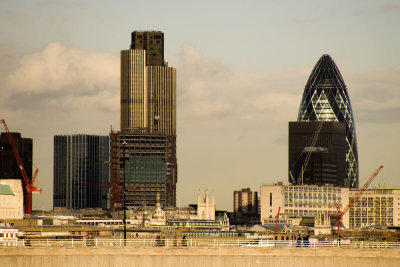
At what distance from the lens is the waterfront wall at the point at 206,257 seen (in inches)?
5167

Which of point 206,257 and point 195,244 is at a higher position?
point 195,244

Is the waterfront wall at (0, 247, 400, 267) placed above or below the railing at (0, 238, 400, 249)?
below

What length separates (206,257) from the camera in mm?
133000

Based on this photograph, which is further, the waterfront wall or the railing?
the railing

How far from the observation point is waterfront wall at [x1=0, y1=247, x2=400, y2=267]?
Answer: 5167 inches

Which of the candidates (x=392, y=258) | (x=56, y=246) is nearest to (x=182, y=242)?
(x=56, y=246)

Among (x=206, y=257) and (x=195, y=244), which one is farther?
(x=195, y=244)

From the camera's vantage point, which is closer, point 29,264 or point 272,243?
point 29,264

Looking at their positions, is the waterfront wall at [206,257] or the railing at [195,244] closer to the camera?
the waterfront wall at [206,257]

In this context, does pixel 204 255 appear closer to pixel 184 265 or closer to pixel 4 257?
pixel 184 265

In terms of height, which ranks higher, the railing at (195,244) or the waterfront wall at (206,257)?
the railing at (195,244)

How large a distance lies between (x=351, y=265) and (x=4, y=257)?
36410mm

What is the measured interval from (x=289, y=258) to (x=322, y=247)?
4.67 m

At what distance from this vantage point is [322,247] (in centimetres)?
13562
